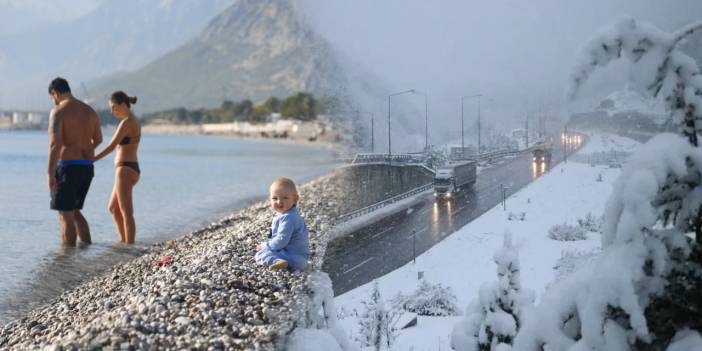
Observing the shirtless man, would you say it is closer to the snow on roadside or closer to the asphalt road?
the asphalt road

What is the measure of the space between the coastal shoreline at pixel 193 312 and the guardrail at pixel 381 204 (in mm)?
155

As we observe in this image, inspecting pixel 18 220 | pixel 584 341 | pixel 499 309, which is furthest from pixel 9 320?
pixel 18 220

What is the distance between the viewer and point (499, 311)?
2.87 metres

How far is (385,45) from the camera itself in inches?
179

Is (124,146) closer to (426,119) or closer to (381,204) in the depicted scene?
(381,204)

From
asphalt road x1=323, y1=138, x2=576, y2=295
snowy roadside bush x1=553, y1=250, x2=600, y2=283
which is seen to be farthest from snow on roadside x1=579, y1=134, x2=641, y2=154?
snowy roadside bush x1=553, y1=250, x2=600, y2=283

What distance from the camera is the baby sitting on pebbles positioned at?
3.98m

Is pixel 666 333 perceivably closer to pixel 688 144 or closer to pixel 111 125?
pixel 688 144

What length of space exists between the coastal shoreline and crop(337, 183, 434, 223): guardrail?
155 mm

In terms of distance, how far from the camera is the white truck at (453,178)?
175 inches

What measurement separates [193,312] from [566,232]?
210 cm

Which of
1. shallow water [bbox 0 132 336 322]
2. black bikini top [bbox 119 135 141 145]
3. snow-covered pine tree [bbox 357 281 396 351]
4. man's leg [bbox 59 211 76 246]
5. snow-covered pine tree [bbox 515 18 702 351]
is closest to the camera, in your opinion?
snow-covered pine tree [bbox 515 18 702 351]

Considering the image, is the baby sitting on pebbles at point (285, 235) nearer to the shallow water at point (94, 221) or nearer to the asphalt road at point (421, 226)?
the asphalt road at point (421, 226)

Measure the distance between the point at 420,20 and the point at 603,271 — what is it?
2861 mm
